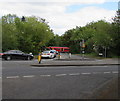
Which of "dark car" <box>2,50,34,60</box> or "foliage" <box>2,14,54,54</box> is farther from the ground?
"foliage" <box>2,14,54,54</box>

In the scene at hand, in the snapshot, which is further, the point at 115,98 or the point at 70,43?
the point at 70,43

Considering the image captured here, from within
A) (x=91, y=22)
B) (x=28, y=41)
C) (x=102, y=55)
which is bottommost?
(x=102, y=55)

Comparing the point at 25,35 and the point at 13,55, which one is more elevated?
the point at 25,35

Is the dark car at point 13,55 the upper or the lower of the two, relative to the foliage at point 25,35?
lower

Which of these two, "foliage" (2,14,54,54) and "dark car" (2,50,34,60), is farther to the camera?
"foliage" (2,14,54,54)

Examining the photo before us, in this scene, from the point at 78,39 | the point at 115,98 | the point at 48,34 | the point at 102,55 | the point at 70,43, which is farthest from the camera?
the point at 70,43

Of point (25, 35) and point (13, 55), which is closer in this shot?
point (13, 55)

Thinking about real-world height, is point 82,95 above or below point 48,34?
below

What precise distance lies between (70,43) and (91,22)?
14529 millimetres

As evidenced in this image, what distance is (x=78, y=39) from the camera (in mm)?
77188

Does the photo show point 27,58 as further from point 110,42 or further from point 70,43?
point 70,43

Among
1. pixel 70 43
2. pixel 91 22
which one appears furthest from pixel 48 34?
pixel 70 43

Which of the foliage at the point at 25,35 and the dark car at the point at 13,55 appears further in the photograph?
the foliage at the point at 25,35

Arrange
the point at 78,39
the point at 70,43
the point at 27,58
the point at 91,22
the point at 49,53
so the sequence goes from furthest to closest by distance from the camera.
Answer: the point at 70,43 → the point at 91,22 → the point at 78,39 → the point at 49,53 → the point at 27,58
